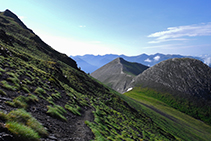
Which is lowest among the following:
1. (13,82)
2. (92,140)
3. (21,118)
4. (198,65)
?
(92,140)

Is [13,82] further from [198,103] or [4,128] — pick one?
[198,103]

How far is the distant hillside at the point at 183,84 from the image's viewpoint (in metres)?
133

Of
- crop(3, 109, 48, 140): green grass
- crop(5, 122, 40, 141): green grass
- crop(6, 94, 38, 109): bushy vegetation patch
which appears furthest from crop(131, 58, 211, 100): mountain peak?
crop(5, 122, 40, 141): green grass

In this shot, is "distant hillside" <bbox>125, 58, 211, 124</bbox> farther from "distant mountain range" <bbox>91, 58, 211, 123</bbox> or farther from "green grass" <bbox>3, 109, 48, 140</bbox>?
"green grass" <bbox>3, 109, 48, 140</bbox>

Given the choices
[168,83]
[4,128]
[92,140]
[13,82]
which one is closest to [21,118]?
[4,128]

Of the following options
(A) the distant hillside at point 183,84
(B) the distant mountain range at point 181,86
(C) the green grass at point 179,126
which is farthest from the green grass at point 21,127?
(A) the distant hillside at point 183,84

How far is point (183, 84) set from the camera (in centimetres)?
15450

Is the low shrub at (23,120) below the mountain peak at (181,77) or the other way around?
below

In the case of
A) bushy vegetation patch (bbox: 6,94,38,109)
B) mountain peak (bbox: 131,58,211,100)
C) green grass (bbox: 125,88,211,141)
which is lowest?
green grass (bbox: 125,88,211,141)

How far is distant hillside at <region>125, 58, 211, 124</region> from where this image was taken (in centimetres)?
13275

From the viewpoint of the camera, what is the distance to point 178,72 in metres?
168

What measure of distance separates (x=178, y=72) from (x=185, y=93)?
33285mm

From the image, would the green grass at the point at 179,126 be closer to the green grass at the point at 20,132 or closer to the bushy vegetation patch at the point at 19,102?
the bushy vegetation patch at the point at 19,102

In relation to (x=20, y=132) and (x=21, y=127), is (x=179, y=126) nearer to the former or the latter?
(x=21, y=127)
